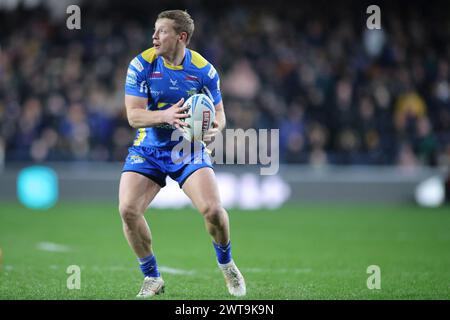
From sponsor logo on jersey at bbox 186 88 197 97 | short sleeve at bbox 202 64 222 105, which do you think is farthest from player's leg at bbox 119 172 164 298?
short sleeve at bbox 202 64 222 105

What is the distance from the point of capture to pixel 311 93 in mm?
19328

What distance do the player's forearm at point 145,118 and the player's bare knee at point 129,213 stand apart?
0.68 metres

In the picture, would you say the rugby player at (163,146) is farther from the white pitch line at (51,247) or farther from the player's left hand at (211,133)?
the white pitch line at (51,247)

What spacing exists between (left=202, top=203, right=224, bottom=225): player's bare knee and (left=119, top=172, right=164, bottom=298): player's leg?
55 cm

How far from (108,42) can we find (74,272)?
13235 millimetres

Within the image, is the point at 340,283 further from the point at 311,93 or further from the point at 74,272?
the point at 311,93

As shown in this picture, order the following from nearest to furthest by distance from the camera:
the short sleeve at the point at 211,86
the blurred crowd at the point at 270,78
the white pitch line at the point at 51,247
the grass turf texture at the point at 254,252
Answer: the short sleeve at the point at 211,86, the grass turf texture at the point at 254,252, the white pitch line at the point at 51,247, the blurred crowd at the point at 270,78

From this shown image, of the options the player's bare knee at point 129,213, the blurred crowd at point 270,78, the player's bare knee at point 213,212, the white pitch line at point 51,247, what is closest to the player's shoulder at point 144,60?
the player's bare knee at point 129,213

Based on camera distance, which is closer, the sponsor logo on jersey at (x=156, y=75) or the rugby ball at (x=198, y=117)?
the rugby ball at (x=198, y=117)

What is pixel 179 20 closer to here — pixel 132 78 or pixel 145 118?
pixel 132 78

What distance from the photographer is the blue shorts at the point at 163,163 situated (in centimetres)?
720

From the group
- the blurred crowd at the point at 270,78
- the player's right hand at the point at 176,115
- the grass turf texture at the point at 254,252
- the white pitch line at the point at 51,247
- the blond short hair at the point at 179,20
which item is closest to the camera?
the player's right hand at the point at 176,115

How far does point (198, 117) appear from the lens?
6977 mm
